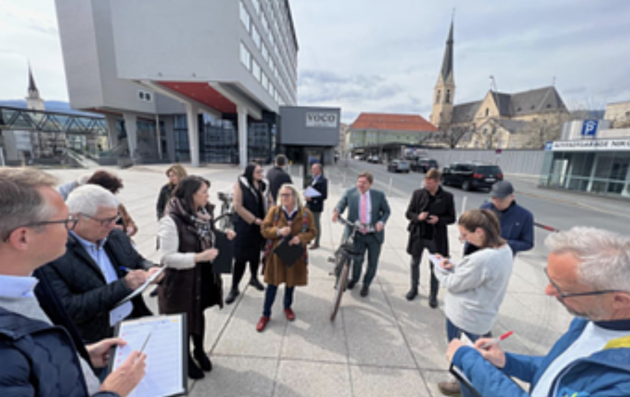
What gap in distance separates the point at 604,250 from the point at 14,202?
214 centimetres

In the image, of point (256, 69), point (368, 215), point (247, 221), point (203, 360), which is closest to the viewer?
point (203, 360)

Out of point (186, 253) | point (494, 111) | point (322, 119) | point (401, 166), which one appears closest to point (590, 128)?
point (401, 166)

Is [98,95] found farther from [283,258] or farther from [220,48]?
[283,258]

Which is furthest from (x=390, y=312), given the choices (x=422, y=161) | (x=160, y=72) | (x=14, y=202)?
(x=422, y=161)

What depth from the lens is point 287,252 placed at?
2.83 metres

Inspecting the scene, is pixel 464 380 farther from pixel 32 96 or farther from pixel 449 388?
pixel 32 96

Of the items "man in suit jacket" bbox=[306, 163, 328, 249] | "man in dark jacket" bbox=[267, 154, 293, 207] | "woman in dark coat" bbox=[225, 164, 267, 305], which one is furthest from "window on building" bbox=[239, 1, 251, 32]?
"woman in dark coat" bbox=[225, 164, 267, 305]

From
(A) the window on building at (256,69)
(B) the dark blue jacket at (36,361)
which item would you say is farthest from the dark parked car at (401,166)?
(B) the dark blue jacket at (36,361)

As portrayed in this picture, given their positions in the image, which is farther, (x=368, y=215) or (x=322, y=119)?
(x=322, y=119)

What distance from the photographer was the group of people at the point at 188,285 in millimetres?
815

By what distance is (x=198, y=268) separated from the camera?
223 cm

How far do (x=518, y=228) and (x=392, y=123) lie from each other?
83.3m

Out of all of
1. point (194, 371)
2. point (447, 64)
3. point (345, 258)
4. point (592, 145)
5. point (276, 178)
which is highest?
point (447, 64)

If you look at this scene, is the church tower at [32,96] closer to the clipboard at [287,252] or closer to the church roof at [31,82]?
the church roof at [31,82]
